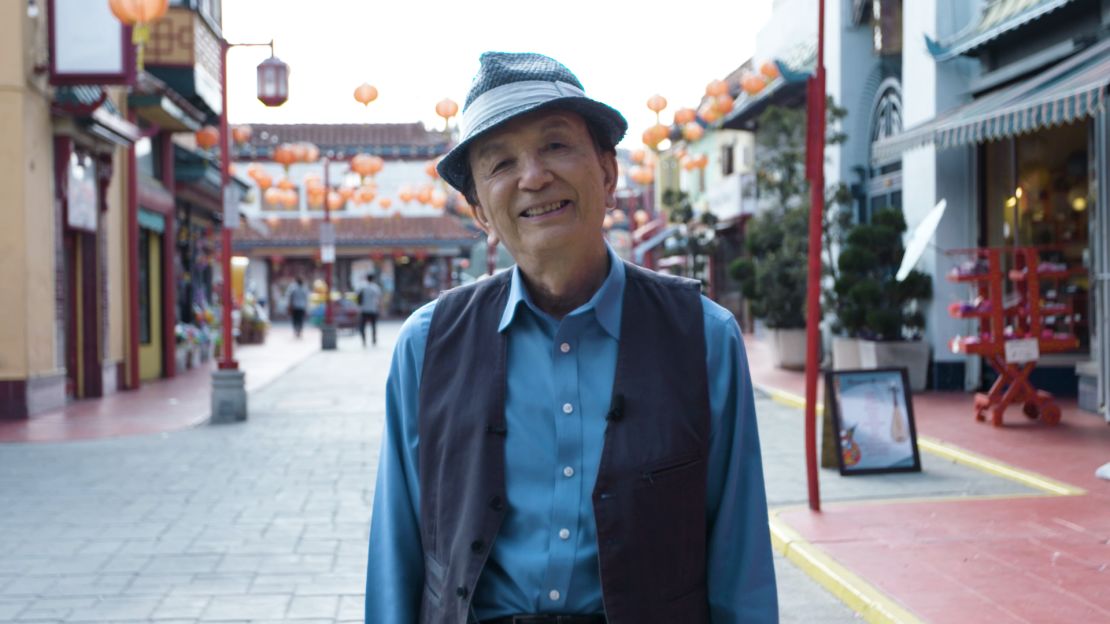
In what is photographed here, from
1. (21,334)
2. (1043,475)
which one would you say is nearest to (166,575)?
(1043,475)

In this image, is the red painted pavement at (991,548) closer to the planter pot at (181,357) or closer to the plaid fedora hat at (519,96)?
the plaid fedora hat at (519,96)

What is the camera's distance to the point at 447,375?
2410 millimetres

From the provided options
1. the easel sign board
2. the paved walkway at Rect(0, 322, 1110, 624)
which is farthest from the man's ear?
the easel sign board

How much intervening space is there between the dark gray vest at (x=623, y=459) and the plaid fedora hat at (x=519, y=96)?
327 mm

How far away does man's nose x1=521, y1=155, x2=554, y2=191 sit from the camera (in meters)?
2.34

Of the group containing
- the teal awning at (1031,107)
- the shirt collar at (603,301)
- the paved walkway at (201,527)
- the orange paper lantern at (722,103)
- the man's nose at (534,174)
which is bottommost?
the paved walkway at (201,527)

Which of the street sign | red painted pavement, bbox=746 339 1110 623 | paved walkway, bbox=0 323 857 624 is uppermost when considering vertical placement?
the street sign

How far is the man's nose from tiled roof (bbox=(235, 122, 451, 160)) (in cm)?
5116

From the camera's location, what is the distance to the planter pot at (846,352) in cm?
1655

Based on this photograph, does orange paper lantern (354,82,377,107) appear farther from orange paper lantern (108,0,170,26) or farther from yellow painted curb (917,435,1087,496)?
yellow painted curb (917,435,1087,496)

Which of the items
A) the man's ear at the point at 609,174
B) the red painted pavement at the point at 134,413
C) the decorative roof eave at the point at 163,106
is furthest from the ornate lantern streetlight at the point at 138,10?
the man's ear at the point at 609,174

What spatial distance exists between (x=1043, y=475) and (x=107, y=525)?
21.3 feet

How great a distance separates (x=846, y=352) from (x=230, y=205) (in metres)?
8.39

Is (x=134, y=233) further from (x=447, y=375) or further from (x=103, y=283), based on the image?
(x=447, y=375)
